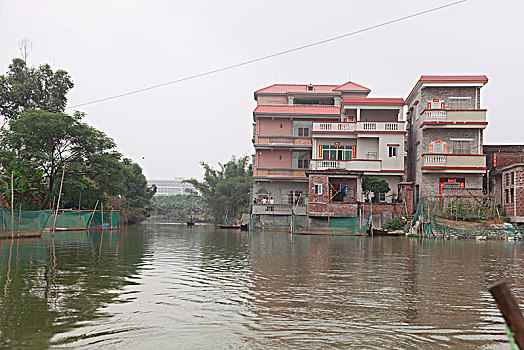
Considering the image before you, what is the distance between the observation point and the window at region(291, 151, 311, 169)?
146 ft

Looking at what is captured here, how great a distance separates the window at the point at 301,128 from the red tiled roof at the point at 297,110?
1.06m

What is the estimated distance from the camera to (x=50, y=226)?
1230 inches

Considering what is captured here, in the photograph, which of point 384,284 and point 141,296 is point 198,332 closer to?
point 141,296

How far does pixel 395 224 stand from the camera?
34000mm

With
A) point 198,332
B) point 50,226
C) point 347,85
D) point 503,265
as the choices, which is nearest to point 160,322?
point 198,332

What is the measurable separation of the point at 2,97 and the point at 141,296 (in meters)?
38.8

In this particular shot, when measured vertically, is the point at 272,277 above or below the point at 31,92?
below

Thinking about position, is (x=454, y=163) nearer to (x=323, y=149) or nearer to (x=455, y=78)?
(x=455, y=78)

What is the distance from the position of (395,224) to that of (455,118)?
408 inches

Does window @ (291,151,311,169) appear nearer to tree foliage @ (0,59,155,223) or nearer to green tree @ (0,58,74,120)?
tree foliage @ (0,59,155,223)

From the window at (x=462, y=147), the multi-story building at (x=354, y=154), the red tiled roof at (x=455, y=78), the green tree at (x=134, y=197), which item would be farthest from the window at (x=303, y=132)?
the green tree at (x=134, y=197)

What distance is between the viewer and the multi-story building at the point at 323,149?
38.3 metres

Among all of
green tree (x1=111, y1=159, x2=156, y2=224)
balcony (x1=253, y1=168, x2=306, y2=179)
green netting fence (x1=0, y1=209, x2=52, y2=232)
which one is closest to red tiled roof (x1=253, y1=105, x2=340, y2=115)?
balcony (x1=253, y1=168, x2=306, y2=179)

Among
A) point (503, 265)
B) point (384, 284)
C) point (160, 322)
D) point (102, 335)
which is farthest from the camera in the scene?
point (503, 265)
